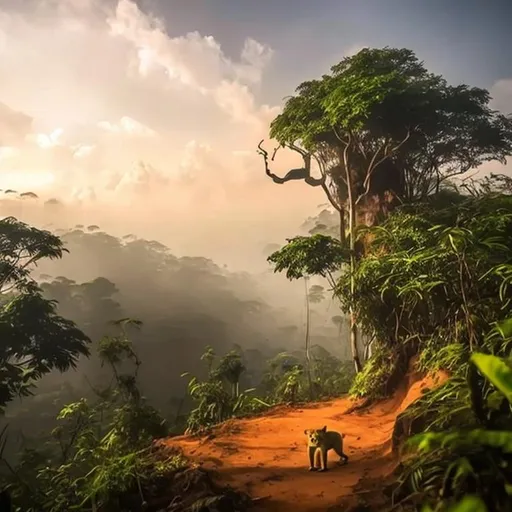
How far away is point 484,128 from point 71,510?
14.8 metres

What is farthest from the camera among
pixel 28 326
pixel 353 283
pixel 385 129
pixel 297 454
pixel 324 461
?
pixel 385 129

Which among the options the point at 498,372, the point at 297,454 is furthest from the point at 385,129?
the point at 498,372

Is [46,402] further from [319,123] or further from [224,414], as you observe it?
[319,123]

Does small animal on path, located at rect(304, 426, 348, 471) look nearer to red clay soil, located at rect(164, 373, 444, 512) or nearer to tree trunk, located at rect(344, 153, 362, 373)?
red clay soil, located at rect(164, 373, 444, 512)

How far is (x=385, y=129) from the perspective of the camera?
12555mm

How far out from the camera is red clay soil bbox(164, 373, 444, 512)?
15.4 feet

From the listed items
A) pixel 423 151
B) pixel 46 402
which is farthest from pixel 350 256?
pixel 46 402

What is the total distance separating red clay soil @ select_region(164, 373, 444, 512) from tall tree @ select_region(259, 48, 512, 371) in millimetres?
2855

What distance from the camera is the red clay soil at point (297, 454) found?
15.4ft

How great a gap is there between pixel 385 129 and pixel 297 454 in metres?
10.3

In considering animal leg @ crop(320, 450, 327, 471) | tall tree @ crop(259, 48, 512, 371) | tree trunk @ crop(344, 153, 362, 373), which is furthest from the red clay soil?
tall tree @ crop(259, 48, 512, 371)

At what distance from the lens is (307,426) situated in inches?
335

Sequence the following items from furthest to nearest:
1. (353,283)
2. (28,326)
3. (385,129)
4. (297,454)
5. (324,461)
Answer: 1. (385,129)
2. (28,326)
3. (353,283)
4. (297,454)
5. (324,461)

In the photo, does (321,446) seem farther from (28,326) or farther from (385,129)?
(385,129)
